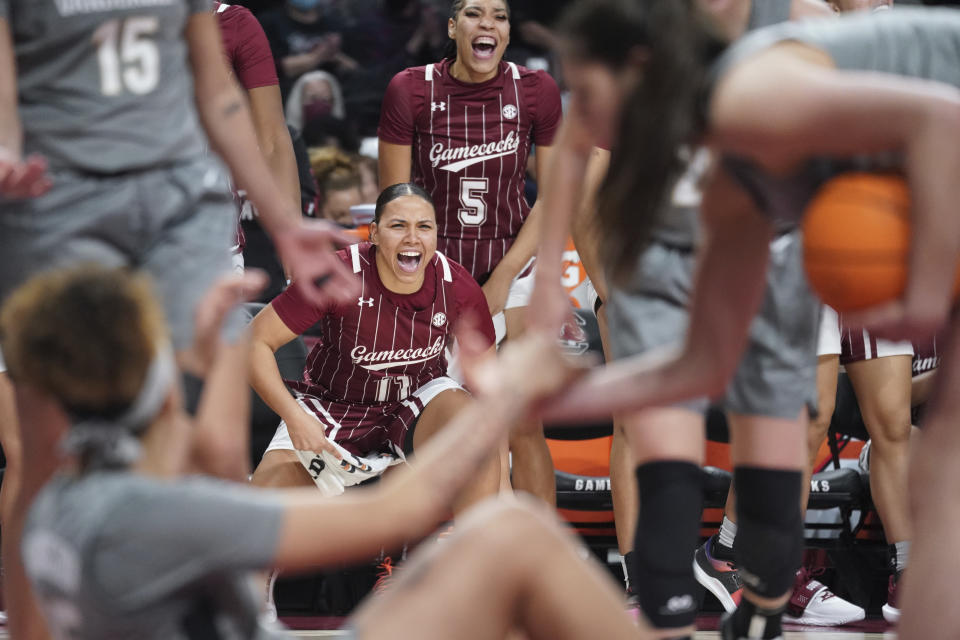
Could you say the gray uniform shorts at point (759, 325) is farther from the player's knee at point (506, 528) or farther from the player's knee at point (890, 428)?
the player's knee at point (890, 428)

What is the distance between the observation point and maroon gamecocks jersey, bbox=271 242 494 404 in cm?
449

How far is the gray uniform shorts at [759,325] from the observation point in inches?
112

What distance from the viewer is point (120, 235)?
7.92ft

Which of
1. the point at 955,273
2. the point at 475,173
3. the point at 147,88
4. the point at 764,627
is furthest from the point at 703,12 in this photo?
the point at 475,173

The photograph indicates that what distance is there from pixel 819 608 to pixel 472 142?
2091mm

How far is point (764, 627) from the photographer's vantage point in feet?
9.23

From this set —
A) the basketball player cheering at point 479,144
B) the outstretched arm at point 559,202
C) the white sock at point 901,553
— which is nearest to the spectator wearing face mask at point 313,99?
the basketball player cheering at point 479,144

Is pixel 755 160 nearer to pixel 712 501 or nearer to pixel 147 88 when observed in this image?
pixel 147 88

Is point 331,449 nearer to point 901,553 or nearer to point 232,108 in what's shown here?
point 232,108

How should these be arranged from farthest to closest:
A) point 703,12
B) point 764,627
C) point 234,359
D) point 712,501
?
1. point 712,501
2. point 764,627
3. point 234,359
4. point 703,12

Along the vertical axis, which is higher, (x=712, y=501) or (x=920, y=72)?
(x=920, y=72)

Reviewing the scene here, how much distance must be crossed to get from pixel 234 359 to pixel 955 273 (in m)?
1.27

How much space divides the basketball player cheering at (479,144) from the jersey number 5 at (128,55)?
252cm

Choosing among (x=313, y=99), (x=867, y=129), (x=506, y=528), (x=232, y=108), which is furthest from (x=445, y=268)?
(x=313, y=99)
